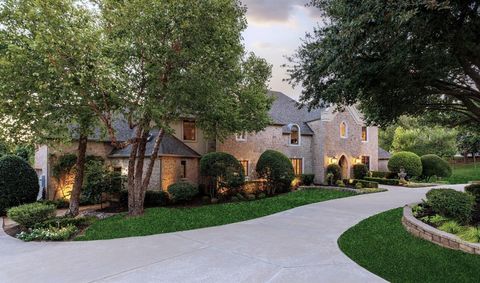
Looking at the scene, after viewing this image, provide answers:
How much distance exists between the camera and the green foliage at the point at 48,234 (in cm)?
939

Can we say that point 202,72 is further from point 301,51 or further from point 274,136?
point 274,136

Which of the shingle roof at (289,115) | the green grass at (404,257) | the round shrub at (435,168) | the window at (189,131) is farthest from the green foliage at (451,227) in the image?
the round shrub at (435,168)

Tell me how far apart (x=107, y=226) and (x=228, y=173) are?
316 inches

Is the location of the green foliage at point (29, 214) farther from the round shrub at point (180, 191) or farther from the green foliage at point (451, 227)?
the green foliage at point (451, 227)

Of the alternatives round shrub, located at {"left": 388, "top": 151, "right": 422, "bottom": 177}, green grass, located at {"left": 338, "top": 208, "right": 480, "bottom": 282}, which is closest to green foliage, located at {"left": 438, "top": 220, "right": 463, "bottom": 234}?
green grass, located at {"left": 338, "top": 208, "right": 480, "bottom": 282}

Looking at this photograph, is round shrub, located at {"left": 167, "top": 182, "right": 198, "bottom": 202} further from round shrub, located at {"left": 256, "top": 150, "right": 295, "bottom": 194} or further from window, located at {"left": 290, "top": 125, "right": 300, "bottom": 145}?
window, located at {"left": 290, "top": 125, "right": 300, "bottom": 145}

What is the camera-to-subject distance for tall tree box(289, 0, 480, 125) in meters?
6.84

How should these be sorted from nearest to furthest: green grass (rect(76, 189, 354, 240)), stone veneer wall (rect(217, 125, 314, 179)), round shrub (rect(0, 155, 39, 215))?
1. green grass (rect(76, 189, 354, 240))
2. round shrub (rect(0, 155, 39, 215))
3. stone veneer wall (rect(217, 125, 314, 179))

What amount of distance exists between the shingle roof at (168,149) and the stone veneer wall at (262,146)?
256cm

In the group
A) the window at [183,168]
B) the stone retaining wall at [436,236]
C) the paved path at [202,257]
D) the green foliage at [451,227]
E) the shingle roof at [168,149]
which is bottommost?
the paved path at [202,257]

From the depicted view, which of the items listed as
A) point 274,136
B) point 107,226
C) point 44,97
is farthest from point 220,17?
point 274,136

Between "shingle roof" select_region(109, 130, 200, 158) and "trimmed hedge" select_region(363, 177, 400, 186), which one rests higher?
"shingle roof" select_region(109, 130, 200, 158)

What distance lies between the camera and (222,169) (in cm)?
1755

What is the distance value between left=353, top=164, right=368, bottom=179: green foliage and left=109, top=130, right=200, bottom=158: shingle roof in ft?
46.3
